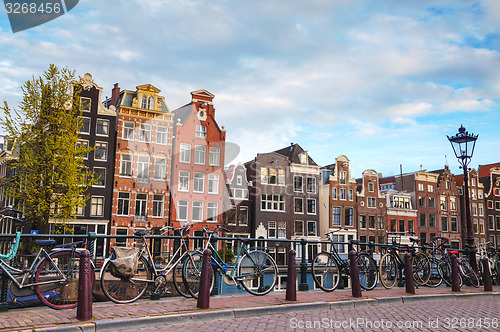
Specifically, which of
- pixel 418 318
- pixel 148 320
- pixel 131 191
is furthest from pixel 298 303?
Result: pixel 131 191

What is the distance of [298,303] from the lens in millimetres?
8148

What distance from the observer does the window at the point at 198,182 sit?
39.6 m

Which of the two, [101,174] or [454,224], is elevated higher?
[101,174]

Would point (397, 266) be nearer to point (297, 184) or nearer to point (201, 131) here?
point (201, 131)

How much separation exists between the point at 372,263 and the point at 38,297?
729cm

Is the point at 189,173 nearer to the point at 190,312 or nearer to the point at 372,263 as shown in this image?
the point at 372,263

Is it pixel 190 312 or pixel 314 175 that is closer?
pixel 190 312

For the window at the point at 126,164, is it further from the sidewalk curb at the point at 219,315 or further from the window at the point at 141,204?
the sidewalk curb at the point at 219,315

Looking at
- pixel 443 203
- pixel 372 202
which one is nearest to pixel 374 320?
pixel 372 202

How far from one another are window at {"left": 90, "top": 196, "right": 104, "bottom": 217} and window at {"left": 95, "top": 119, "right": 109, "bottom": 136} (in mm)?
5110

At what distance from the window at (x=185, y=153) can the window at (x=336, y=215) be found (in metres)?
16.7

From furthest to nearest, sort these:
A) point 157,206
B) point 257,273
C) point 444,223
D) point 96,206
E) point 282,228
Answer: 1. point 444,223
2. point 282,228
3. point 157,206
4. point 96,206
5. point 257,273

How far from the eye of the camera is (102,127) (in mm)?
36000

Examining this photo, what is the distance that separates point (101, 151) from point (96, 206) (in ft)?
14.4
